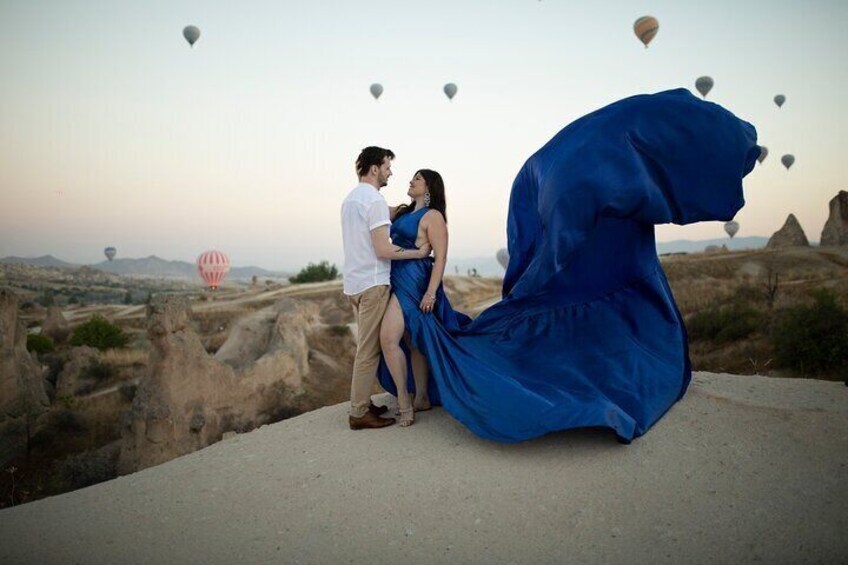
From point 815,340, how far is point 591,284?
6.60m

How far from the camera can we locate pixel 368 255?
5277 millimetres

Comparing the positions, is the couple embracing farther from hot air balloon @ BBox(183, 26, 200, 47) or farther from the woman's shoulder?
hot air balloon @ BBox(183, 26, 200, 47)

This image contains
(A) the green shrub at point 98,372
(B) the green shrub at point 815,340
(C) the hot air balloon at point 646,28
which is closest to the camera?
(B) the green shrub at point 815,340

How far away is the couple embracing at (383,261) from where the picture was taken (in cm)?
525

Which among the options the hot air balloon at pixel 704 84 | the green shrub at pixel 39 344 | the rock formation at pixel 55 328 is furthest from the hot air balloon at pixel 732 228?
the green shrub at pixel 39 344

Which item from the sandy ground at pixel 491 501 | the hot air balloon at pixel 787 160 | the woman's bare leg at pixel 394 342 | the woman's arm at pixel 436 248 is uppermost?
the hot air balloon at pixel 787 160

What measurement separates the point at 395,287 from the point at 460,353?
0.85 m

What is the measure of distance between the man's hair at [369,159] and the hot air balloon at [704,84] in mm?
42893

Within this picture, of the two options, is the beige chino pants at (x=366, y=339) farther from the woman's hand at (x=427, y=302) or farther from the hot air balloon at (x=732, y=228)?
the hot air balloon at (x=732, y=228)

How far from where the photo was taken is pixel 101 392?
1522cm

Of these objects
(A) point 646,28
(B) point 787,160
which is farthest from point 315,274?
(B) point 787,160

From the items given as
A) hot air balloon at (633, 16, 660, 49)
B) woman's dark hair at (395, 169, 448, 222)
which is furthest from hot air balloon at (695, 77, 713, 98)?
woman's dark hair at (395, 169, 448, 222)

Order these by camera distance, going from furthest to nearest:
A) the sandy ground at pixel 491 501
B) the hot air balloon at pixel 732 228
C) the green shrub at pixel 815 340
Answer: the hot air balloon at pixel 732 228 → the green shrub at pixel 815 340 → the sandy ground at pixel 491 501

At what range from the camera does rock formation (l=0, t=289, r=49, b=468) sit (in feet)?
36.0
